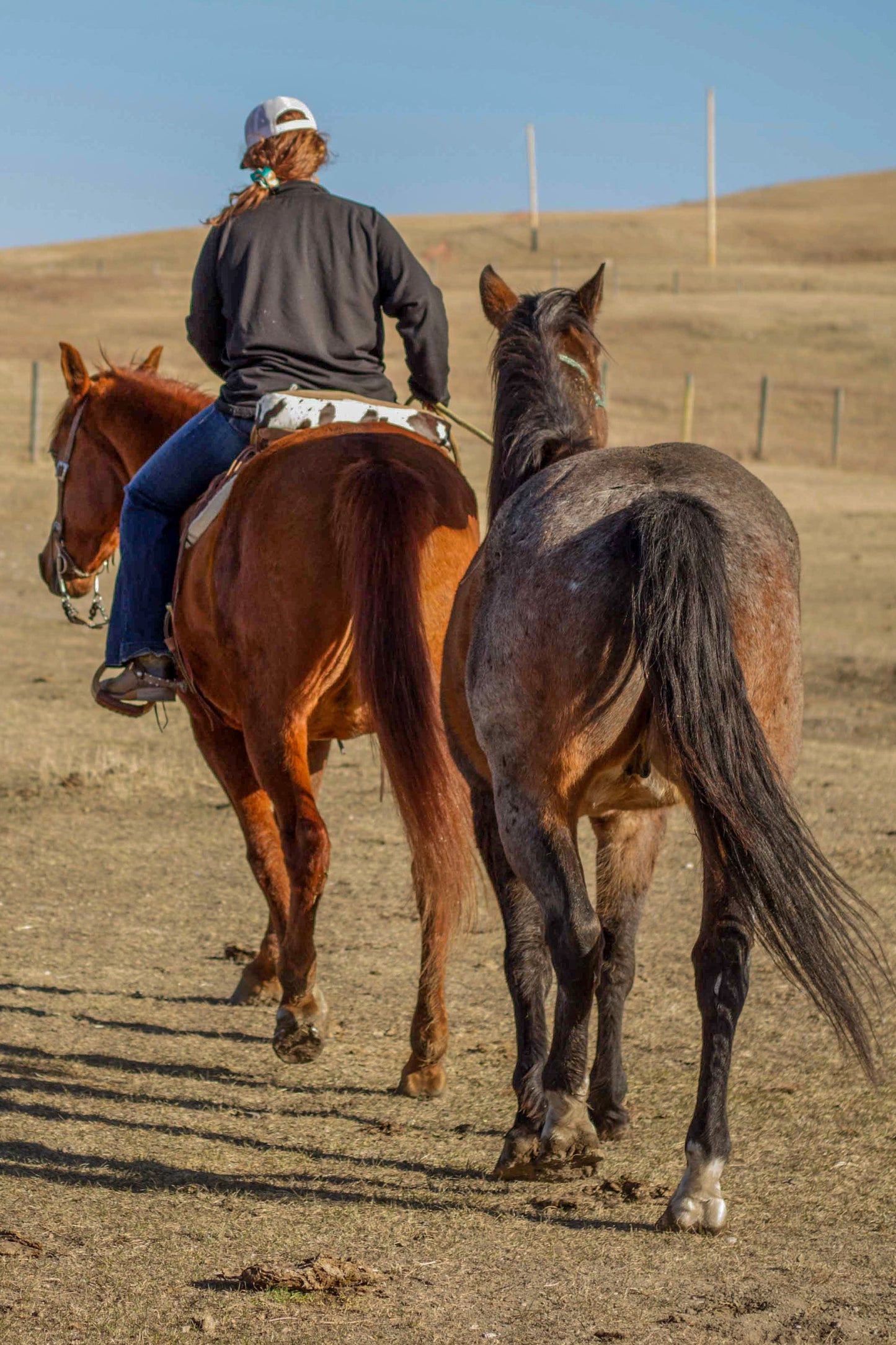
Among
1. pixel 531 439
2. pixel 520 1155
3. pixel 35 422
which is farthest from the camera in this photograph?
pixel 35 422

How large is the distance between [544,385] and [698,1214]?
2.22m

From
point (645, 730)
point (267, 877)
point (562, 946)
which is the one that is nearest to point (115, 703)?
point (267, 877)

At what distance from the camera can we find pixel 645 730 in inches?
131

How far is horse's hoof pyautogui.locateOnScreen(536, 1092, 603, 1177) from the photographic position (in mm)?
3422

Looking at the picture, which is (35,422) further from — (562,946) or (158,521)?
(562,946)

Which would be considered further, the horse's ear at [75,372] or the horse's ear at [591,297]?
the horse's ear at [75,372]

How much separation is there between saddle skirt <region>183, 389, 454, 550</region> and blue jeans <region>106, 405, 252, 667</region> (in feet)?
0.76

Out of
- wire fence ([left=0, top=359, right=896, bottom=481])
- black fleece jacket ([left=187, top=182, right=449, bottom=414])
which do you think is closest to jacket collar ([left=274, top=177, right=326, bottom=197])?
black fleece jacket ([left=187, top=182, right=449, bottom=414])

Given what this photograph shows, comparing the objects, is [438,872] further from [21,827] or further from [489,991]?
[21,827]

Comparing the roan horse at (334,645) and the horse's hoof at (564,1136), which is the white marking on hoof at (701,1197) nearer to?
the horse's hoof at (564,1136)

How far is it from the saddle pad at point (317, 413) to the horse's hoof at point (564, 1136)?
2.51 meters

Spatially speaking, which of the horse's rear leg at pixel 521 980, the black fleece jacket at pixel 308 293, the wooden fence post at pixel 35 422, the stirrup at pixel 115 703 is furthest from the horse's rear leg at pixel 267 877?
the wooden fence post at pixel 35 422

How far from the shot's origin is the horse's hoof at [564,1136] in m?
3.42

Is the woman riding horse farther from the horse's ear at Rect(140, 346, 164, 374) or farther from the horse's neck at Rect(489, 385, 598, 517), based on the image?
the horse's neck at Rect(489, 385, 598, 517)
